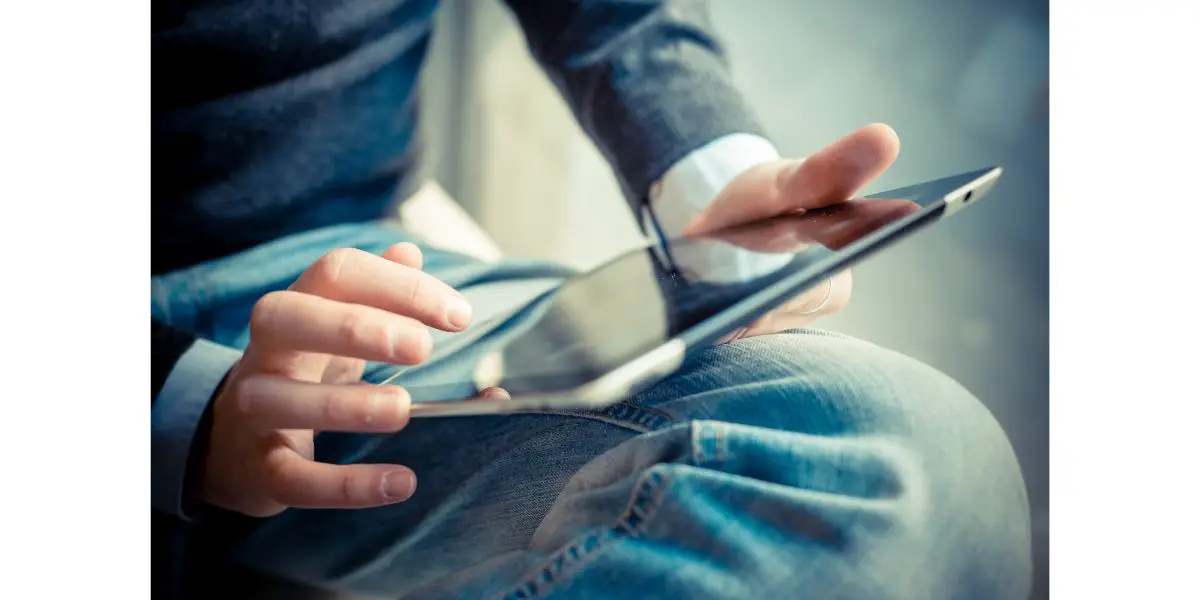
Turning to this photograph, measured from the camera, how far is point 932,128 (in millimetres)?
461

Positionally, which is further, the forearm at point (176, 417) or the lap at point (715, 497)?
the forearm at point (176, 417)

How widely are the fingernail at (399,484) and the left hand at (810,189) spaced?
171mm

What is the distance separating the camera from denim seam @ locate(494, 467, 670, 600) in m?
0.28

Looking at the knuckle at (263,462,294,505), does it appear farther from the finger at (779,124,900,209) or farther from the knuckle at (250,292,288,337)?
the finger at (779,124,900,209)

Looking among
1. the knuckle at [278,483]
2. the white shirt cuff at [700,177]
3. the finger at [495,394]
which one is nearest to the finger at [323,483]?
the knuckle at [278,483]

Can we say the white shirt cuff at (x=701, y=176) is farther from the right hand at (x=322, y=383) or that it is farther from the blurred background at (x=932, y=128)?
the right hand at (x=322, y=383)

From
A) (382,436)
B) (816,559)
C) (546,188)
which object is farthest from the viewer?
(546,188)

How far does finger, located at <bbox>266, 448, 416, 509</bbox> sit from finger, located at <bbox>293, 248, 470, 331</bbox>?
0.26 feet

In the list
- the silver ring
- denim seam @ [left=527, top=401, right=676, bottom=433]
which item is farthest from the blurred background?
denim seam @ [left=527, top=401, right=676, bottom=433]

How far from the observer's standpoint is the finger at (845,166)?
0.38 meters

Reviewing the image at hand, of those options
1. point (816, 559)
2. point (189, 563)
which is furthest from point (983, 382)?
point (189, 563)
